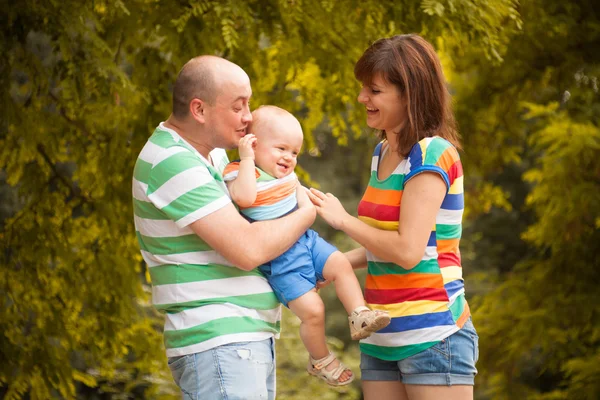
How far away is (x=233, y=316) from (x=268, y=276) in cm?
20

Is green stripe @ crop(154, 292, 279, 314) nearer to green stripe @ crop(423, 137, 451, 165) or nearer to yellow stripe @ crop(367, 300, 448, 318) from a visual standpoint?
yellow stripe @ crop(367, 300, 448, 318)

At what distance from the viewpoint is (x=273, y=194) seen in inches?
105

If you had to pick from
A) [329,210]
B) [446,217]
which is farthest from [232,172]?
[446,217]

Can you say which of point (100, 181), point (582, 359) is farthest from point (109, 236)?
point (582, 359)

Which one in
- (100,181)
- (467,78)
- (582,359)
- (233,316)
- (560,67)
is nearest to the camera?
(233,316)

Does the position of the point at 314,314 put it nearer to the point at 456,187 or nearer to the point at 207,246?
the point at 207,246

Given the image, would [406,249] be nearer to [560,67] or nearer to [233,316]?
[233,316]

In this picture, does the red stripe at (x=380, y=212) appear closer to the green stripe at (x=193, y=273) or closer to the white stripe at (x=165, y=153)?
the green stripe at (x=193, y=273)

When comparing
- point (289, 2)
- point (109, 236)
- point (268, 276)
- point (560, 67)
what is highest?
point (289, 2)

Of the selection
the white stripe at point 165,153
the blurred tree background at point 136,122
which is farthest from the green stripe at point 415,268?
the blurred tree background at point 136,122

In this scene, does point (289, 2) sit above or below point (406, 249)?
above

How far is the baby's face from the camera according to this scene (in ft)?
8.87

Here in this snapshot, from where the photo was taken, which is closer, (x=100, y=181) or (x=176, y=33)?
(x=176, y=33)

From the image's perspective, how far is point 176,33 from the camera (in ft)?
13.9
